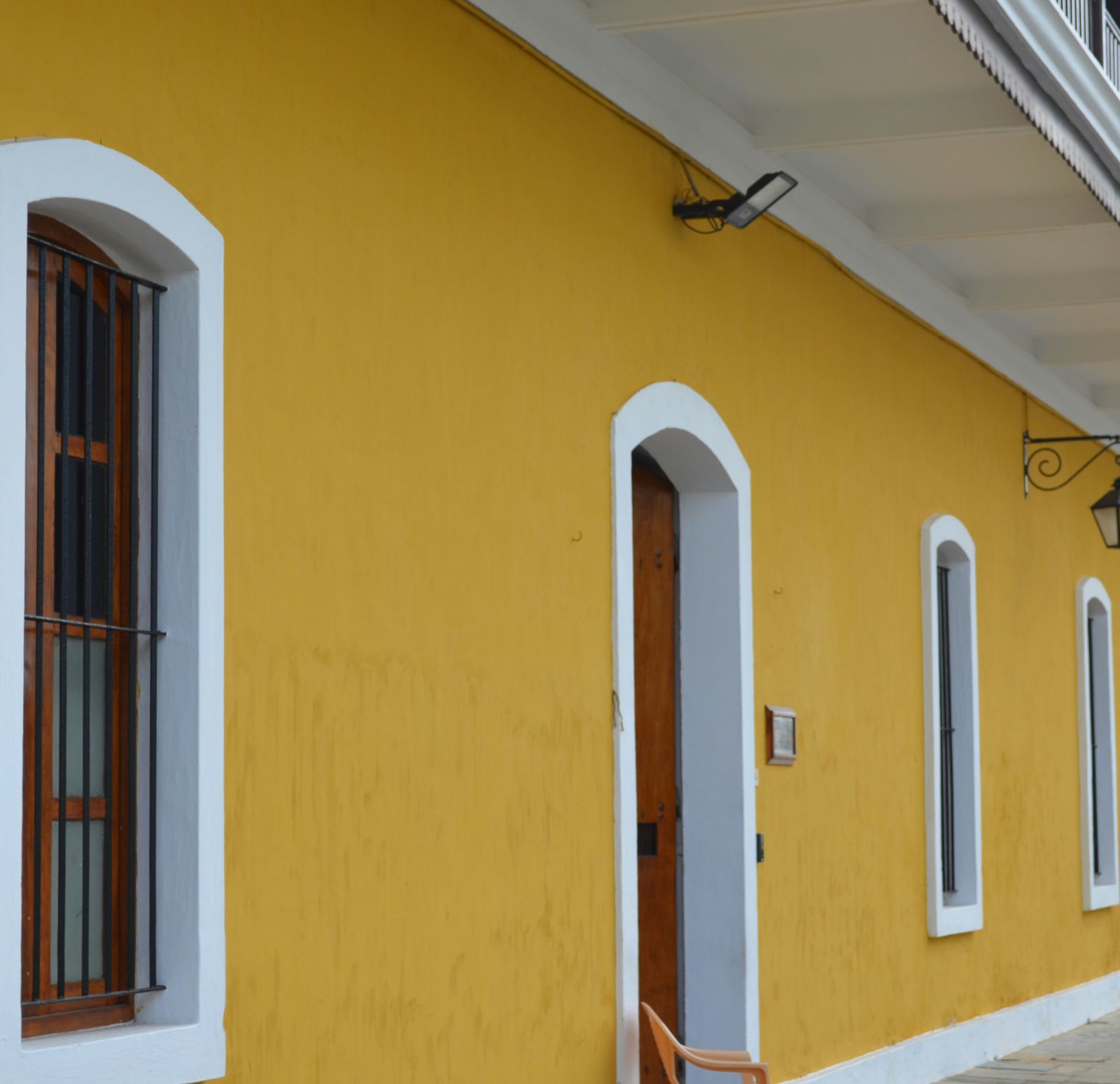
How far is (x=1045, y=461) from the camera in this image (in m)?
12.1

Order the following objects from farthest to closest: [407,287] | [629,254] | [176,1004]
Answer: [629,254]
[407,287]
[176,1004]

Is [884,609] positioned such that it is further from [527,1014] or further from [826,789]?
[527,1014]

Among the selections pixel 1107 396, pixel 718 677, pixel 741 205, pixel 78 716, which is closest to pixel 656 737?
pixel 718 677

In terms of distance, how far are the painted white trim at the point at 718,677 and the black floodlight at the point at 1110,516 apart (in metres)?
5.11

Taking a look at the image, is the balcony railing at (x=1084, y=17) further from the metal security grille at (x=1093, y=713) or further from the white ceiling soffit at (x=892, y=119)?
the metal security grille at (x=1093, y=713)

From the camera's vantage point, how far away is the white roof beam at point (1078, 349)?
11.9 m

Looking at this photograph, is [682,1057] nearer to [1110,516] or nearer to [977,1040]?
[977,1040]

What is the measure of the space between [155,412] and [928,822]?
20.3ft

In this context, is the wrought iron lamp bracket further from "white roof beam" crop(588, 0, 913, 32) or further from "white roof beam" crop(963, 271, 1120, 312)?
"white roof beam" crop(588, 0, 913, 32)

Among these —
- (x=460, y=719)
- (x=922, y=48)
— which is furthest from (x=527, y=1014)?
(x=922, y=48)

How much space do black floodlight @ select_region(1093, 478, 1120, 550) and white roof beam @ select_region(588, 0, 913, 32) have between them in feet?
20.4

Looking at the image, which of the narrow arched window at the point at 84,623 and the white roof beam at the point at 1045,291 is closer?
the narrow arched window at the point at 84,623

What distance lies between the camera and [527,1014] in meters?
6.07

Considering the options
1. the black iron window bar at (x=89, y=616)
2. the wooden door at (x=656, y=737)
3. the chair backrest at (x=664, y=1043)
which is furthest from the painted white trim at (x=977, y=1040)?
the black iron window bar at (x=89, y=616)
